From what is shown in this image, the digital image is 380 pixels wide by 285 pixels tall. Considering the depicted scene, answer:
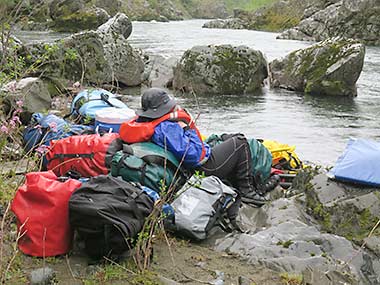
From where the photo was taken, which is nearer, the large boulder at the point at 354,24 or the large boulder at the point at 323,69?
the large boulder at the point at 323,69

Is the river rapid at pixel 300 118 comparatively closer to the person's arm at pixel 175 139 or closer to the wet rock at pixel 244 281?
the person's arm at pixel 175 139

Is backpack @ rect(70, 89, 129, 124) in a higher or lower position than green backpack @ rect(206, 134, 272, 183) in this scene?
higher

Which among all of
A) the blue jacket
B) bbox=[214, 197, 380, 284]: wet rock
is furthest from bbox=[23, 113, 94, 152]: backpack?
bbox=[214, 197, 380, 284]: wet rock

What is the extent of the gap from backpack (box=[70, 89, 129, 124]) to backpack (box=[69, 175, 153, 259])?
9.25 ft

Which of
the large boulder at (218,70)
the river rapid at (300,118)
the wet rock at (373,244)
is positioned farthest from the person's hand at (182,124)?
the large boulder at (218,70)

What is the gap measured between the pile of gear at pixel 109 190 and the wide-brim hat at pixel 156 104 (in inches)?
10.4

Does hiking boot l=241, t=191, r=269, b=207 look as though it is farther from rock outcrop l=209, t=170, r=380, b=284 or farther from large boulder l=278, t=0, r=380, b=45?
large boulder l=278, t=0, r=380, b=45

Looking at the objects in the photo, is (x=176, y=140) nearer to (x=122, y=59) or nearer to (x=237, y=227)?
(x=237, y=227)

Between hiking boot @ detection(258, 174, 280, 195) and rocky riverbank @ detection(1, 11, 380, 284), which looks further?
hiking boot @ detection(258, 174, 280, 195)

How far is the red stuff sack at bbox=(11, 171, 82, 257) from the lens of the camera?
3.82m

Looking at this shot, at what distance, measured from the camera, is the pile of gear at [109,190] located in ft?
12.2

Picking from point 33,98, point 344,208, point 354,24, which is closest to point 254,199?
point 344,208

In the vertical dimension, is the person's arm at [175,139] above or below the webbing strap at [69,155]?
above

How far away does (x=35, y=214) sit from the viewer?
383 cm
